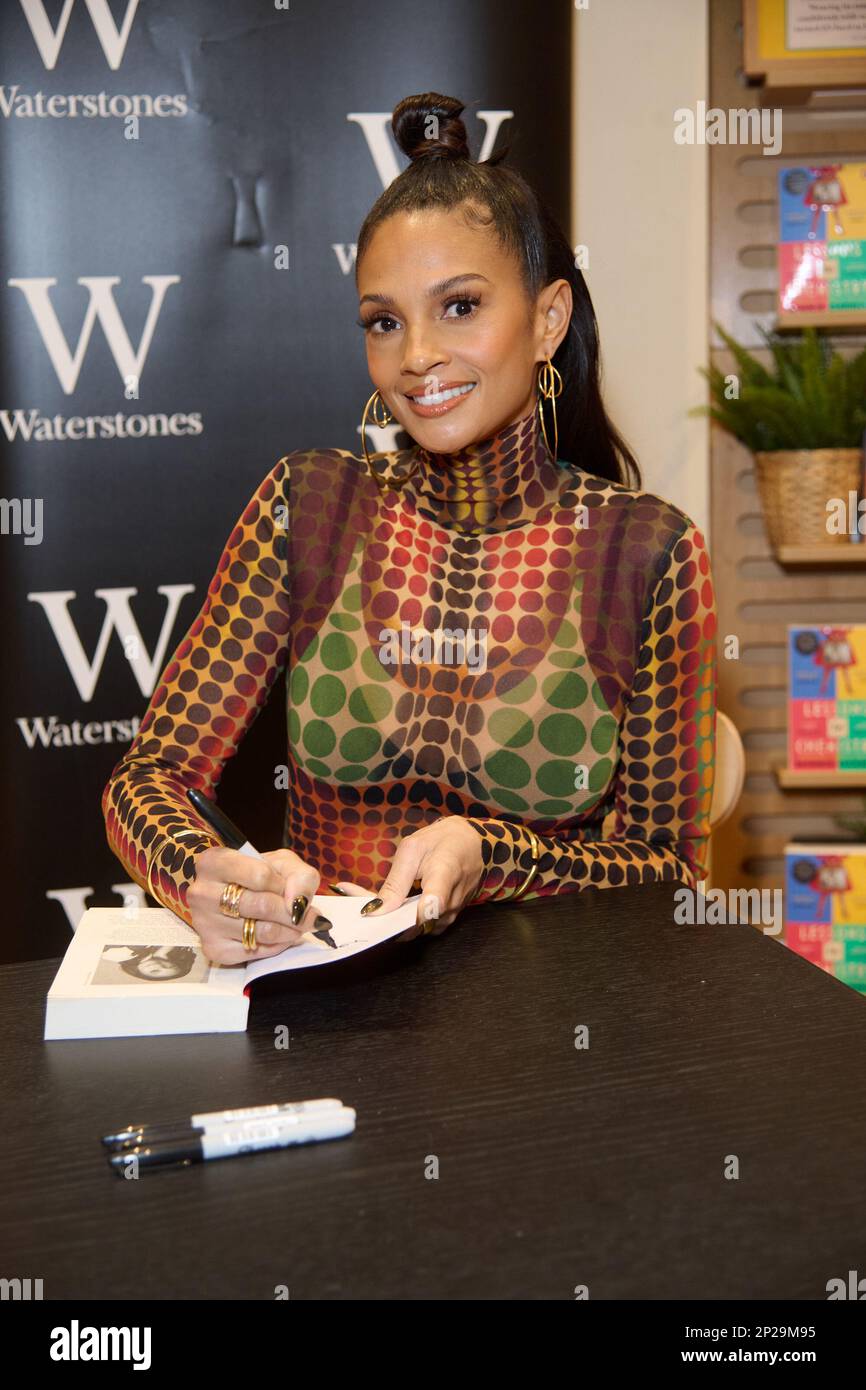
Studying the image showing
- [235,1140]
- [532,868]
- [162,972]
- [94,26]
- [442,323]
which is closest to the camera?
[235,1140]

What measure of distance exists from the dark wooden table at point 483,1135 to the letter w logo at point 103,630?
1.45m

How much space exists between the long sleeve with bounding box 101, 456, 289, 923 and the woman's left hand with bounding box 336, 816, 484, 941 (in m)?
0.39

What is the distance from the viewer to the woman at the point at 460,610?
1822 millimetres

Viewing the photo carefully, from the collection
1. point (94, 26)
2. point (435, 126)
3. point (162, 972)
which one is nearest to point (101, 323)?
point (94, 26)

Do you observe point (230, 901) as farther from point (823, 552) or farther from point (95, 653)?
point (823, 552)

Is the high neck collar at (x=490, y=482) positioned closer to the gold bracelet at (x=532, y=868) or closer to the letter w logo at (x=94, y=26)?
the gold bracelet at (x=532, y=868)

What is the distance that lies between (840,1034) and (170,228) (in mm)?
2116

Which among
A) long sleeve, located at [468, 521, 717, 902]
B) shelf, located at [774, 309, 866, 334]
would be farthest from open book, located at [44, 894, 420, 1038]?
shelf, located at [774, 309, 866, 334]

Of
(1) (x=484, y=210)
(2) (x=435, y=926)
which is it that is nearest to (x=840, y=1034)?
(2) (x=435, y=926)

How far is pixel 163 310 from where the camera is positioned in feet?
8.72

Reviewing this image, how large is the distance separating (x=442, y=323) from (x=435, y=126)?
1.01 ft

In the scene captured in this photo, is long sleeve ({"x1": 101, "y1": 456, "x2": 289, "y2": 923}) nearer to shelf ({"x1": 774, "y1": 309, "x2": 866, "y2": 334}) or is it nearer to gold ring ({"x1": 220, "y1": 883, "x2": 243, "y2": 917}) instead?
gold ring ({"x1": 220, "y1": 883, "x2": 243, "y2": 917})
